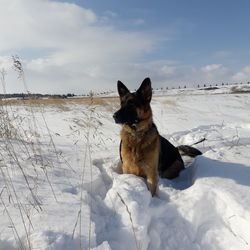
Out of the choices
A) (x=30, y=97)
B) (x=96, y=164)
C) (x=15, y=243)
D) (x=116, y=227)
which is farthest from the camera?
(x=30, y=97)

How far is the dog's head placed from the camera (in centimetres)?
382

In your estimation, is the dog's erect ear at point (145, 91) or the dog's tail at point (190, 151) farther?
the dog's tail at point (190, 151)

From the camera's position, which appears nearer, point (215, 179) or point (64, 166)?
point (215, 179)

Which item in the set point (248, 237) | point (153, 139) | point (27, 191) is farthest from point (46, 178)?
point (248, 237)

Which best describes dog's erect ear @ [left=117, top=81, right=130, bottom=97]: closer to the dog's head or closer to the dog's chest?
the dog's head

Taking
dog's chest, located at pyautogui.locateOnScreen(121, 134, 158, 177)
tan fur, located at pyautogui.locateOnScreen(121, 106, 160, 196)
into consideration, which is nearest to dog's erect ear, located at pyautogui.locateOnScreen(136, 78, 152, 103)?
tan fur, located at pyautogui.locateOnScreen(121, 106, 160, 196)

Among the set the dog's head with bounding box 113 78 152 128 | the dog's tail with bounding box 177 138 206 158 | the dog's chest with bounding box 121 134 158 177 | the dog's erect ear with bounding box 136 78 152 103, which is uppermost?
the dog's erect ear with bounding box 136 78 152 103

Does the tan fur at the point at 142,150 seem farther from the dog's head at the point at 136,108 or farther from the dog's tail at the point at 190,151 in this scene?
the dog's tail at the point at 190,151

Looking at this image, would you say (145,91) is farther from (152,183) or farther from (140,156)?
(152,183)

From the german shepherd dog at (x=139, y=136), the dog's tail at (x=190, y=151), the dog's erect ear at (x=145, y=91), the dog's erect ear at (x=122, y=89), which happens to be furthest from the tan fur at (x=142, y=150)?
the dog's tail at (x=190, y=151)

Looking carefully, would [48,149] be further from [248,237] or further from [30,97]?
[248,237]

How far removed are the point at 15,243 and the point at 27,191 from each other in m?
0.97

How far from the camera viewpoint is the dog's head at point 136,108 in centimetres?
382

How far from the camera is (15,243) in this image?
194 cm
